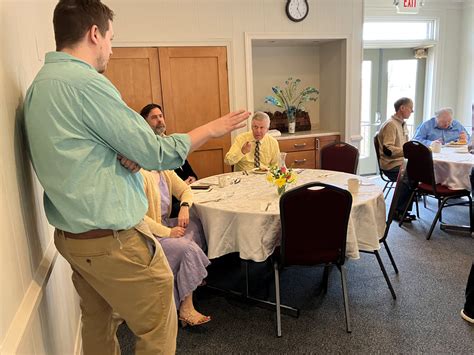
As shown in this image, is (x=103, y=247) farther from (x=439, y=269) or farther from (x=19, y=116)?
(x=439, y=269)

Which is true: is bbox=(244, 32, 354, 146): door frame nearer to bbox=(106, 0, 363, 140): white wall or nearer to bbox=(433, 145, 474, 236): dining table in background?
bbox=(106, 0, 363, 140): white wall

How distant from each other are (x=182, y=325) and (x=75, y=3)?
6.24ft

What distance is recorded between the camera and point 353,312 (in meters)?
2.54

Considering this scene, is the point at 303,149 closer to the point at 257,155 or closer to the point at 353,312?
the point at 257,155

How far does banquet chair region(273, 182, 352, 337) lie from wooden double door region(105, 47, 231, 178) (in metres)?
2.48

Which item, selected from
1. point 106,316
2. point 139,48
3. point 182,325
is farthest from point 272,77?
point 106,316

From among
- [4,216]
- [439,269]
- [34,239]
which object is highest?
[4,216]

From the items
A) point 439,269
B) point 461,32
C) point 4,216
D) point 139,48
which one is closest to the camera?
point 4,216

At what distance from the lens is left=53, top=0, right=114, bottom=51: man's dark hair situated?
122cm

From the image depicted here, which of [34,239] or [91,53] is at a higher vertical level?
[91,53]

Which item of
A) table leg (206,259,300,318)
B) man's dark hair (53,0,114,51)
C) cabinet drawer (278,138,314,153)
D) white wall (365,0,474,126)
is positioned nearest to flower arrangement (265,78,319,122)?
cabinet drawer (278,138,314,153)

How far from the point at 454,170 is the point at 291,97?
2450mm

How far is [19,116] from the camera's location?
1.37m

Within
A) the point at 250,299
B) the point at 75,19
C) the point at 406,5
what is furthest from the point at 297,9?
the point at 75,19
